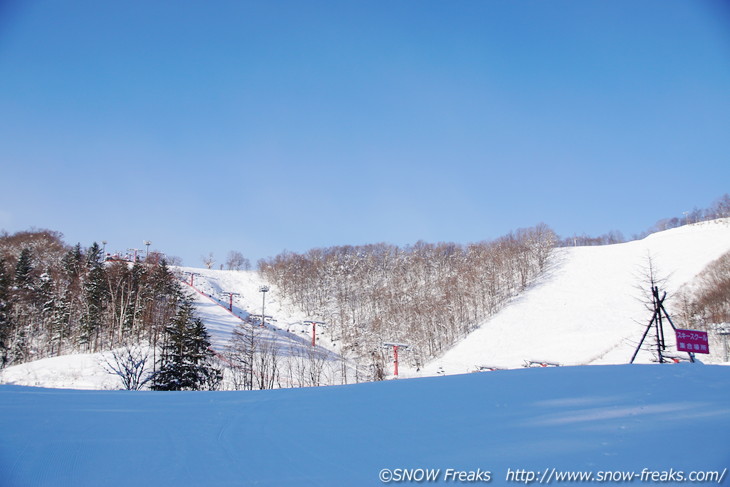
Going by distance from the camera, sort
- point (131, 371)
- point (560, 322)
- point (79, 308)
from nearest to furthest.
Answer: point (131, 371) → point (79, 308) → point (560, 322)

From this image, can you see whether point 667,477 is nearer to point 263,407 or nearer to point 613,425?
point 613,425

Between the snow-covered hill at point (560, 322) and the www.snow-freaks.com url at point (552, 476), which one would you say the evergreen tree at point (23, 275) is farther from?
the www.snow-freaks.com url at point (552, 476)

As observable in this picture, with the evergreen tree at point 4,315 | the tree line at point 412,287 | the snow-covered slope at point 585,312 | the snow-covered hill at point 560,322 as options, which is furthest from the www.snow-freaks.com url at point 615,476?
the evergreen tree at point 4,315

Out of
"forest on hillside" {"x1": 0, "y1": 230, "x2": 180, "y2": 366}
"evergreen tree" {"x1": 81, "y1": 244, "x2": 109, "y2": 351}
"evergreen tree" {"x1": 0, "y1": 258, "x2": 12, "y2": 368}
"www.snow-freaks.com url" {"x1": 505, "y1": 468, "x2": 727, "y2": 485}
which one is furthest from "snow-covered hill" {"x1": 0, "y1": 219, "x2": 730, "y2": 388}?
"www.snow-freaks.com url" {"x1": 505, "y1": 468, "x2": 727, "y2": 485}

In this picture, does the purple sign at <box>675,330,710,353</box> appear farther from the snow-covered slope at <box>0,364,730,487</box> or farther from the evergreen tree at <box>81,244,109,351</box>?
the evergreen tree at <box>81,244,109,351</box>

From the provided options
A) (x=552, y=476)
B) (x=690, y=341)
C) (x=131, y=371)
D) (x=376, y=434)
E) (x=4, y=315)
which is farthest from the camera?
(x=4, y=315)

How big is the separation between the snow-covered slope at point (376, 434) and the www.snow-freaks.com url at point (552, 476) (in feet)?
0.06

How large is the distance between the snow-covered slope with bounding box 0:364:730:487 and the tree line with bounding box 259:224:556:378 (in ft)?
84.7

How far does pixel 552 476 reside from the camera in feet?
10.7

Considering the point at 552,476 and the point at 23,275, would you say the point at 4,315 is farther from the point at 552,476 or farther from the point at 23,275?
the point at 552,476

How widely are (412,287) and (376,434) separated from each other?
56370mm

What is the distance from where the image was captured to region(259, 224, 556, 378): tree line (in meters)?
45.1

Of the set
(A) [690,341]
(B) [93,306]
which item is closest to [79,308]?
(B) [93,306]

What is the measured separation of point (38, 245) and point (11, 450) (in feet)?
214
